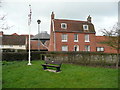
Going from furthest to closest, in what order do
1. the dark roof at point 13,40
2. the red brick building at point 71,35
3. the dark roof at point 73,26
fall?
the dark roof at point 13,40 < the dark roof at point 73,26 < the red brick building at point 71,35

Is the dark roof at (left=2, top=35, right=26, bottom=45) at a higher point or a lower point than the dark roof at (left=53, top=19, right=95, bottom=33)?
lower

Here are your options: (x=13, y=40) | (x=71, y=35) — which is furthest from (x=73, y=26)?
(x=13, y=40)

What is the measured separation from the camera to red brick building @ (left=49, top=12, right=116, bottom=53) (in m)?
33.2

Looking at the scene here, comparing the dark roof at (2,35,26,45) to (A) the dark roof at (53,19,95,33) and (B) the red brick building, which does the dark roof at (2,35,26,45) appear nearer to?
(B) the red brick building

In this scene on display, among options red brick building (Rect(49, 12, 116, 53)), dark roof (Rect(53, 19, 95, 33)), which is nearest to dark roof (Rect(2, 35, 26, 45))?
red brick building (Rect(49, 12, 116, 53))

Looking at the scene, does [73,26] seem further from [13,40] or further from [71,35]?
[13,40]

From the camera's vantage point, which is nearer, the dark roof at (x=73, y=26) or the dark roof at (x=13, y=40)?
the dark roof at (x=73, y=26)

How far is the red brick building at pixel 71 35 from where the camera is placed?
33.2 m

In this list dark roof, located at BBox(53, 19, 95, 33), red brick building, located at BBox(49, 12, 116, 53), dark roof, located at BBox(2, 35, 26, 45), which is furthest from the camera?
dark roof, located at BBox(2, 35, 26, 45)

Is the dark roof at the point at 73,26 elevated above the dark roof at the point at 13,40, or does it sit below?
above

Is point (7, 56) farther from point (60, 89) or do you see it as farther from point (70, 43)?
point (60, 89)

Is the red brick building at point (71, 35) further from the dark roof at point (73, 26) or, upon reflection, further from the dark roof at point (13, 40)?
the dark roof at point (13, 40)

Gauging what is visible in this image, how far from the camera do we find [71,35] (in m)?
34.2

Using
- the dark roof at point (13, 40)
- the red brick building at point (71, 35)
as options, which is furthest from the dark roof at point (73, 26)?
the dark roof at point (13, 40)
